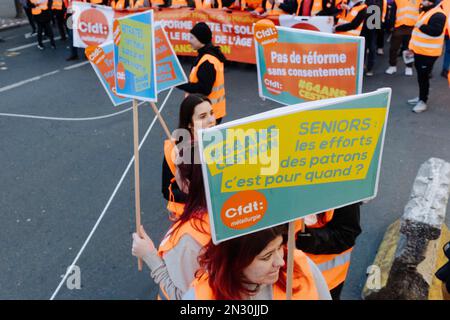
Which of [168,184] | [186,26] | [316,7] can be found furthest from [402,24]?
[168,184]

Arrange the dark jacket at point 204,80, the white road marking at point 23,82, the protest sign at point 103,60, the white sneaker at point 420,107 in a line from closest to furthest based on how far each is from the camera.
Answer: the protest sign at point 103,60, the dark jacket at point 204,80, the white sneaker at point 420,107, the white road marking at point 23,82

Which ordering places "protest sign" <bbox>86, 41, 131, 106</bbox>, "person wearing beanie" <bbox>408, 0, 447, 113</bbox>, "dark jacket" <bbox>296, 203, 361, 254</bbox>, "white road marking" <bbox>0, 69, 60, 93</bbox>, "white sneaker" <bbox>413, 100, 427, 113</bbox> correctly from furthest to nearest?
"white road marking" <bbox>0, 69, 60, 93</bbox>, "white sneaker" <bbox>413, 100, 427, 113</bbox>, "person wearing beanie" <bbox>408, 0, 447, 113</bbox>, "protest sign" <bbox>86, 41, 131, 106</bbox>, "dark jacket" <bbox>296, 203, 361, 254</bbox>

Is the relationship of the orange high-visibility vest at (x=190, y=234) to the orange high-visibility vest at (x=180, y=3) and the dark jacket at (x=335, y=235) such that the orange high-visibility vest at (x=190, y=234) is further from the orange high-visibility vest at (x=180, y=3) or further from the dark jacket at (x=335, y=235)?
the orange high-visibility vest at (x=180, y=3)

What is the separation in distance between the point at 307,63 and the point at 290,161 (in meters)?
1.59

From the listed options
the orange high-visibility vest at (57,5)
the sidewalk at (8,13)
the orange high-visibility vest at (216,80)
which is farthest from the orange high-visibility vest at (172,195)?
the sidewalk at (8,13)

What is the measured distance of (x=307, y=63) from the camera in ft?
10.6

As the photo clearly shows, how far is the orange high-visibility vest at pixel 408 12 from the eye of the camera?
8.20m

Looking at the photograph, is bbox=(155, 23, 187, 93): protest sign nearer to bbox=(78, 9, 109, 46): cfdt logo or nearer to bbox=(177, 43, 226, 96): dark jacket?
bbox=(177, 43, 226, 96): dark jacket

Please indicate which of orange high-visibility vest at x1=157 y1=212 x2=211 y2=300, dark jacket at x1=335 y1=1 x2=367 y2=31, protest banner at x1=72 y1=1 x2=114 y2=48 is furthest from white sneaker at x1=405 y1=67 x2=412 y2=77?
orange high-visibility vest at x1=157 y1=212 x2=211 y2=300

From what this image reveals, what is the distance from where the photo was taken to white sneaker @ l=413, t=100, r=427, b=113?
23.2ft

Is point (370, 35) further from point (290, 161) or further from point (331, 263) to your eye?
point (290, 161)

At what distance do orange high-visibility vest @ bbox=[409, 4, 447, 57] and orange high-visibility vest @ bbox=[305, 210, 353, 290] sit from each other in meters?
5.03

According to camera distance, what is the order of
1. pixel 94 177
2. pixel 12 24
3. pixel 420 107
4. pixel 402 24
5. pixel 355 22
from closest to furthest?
pixel 94 177 < pixel 420 107 < pixel 355 22 < pixel 402 24 < pixel 12 24

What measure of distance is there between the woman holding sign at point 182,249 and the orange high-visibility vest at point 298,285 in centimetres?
25
